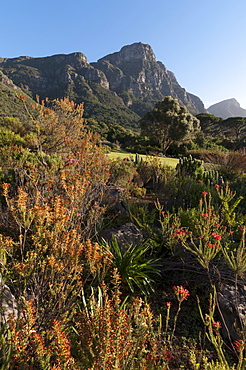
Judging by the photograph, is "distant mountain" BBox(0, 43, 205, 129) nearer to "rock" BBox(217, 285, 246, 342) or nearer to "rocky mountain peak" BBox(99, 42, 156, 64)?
"rocky mountain peak" BBox(99, 42, 156, 64)

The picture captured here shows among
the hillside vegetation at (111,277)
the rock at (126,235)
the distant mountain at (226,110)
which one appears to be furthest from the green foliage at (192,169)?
the distant mountain at (226,110)

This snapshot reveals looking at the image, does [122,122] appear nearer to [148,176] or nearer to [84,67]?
[84,67]

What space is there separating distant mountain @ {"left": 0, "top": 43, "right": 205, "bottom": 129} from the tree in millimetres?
41982

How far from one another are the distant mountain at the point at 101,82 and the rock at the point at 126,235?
65.7 meters

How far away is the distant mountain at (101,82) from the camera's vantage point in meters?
76.5

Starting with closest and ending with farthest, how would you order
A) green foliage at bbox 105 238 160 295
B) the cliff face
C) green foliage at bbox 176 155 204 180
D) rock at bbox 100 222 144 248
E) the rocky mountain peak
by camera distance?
green foliage at bbox 105 238 160 295 → rock at bbox 100 222 144 248 → green foliage at bbox 176 155 204 180 → the cliff face → the rocky mountain peak

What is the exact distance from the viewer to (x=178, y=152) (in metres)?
23.6

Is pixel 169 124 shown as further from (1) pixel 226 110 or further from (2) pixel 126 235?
(1) pixel 226 110

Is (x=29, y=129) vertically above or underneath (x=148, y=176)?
above

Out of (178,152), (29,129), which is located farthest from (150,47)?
(29,129)

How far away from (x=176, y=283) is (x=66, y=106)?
9.03m

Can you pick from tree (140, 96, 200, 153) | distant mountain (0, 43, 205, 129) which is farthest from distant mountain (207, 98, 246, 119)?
tree (140, 96, 200, 153)

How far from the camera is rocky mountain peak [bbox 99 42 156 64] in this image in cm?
14712

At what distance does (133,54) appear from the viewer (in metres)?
151
